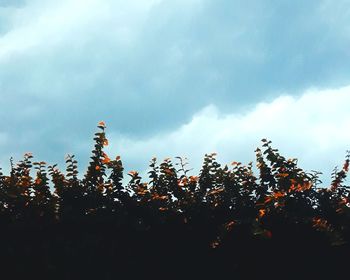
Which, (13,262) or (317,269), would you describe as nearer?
(13,262)

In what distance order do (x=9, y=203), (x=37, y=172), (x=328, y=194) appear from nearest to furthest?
(x=9, y=203), (x=37, y=172), (x=328, y=194)

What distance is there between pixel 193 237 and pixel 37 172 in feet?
9.74

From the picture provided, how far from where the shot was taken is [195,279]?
26.3ft

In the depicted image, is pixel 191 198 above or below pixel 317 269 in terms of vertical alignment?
above

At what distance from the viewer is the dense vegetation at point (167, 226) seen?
7.54 meters

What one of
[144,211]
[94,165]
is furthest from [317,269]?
[94,165]

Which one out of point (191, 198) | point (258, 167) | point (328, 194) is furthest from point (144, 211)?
point (328, 194)

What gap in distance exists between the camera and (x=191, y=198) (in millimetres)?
8547

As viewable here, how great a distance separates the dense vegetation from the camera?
7543mm

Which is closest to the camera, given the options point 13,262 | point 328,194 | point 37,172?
point 13,262

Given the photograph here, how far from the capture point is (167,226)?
8.23 metres

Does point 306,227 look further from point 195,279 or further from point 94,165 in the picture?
point 94,165

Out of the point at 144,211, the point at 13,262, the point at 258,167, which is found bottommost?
the point at 13,262

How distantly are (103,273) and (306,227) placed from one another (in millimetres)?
3708
